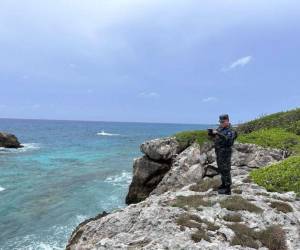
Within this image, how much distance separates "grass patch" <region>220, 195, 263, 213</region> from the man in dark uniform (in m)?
0.87

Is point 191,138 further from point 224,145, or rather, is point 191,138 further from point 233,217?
point 233,217

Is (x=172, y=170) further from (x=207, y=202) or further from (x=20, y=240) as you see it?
(x=207, y=202)

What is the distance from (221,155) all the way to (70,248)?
5.76 metres

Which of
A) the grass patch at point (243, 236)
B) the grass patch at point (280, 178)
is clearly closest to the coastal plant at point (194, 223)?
the grass patch at point (243, 236)

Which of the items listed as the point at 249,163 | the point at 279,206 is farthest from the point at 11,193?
the point at 279,206

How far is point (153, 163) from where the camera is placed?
90.3ft

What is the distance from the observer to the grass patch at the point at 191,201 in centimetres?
1179

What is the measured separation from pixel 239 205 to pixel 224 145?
7.10 ft

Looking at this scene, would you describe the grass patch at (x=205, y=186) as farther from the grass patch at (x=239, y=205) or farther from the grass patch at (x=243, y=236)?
the grass patch at (x=243, y=236)

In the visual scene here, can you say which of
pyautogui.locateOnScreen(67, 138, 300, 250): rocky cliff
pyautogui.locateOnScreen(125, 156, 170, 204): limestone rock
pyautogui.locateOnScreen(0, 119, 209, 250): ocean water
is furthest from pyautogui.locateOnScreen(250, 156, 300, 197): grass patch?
pyautogui.locateOnScreen(0, 119, 209, 250): ocean water

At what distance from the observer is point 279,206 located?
1233 cm

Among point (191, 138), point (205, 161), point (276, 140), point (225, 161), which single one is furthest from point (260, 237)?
point (191, 138)

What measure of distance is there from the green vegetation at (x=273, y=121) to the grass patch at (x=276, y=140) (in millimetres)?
4409

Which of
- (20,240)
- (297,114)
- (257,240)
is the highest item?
(297,114)
